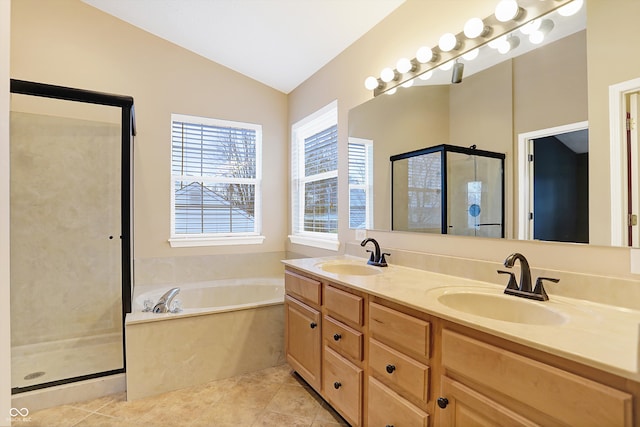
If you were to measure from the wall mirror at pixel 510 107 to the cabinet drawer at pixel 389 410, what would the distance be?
88 centimetres

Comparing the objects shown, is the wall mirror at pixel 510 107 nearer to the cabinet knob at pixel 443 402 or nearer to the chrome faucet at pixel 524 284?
the chrome faucet at pixel 524 284

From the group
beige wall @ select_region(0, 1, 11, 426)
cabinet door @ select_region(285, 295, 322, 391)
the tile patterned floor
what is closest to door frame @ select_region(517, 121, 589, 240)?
cabinet door @ select_region(285, 295, 322, 391)

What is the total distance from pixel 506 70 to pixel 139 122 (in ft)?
9.35

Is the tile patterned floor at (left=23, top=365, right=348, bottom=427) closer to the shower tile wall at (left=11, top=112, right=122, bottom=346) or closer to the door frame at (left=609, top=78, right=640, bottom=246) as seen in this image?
the shower tile wall at (left=11, top=112, right=122, bottom=346)

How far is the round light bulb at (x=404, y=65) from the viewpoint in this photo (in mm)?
2064

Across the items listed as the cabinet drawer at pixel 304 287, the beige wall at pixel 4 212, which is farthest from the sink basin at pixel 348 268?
the beige wall at pixel 4 212

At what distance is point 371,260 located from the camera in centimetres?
217

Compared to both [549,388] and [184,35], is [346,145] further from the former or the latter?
[549,388]

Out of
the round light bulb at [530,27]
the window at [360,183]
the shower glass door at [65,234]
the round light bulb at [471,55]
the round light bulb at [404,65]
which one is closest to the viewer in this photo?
the round light bulb at [530,27]

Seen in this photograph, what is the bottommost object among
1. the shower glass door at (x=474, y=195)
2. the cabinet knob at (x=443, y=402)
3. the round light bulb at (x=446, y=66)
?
the cabinet knob at (x=443, y=402)

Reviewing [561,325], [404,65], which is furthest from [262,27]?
[561,325]

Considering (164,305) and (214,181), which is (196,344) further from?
(214,181)

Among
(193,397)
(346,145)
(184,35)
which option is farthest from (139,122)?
(193,397)

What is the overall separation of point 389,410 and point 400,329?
367mm
